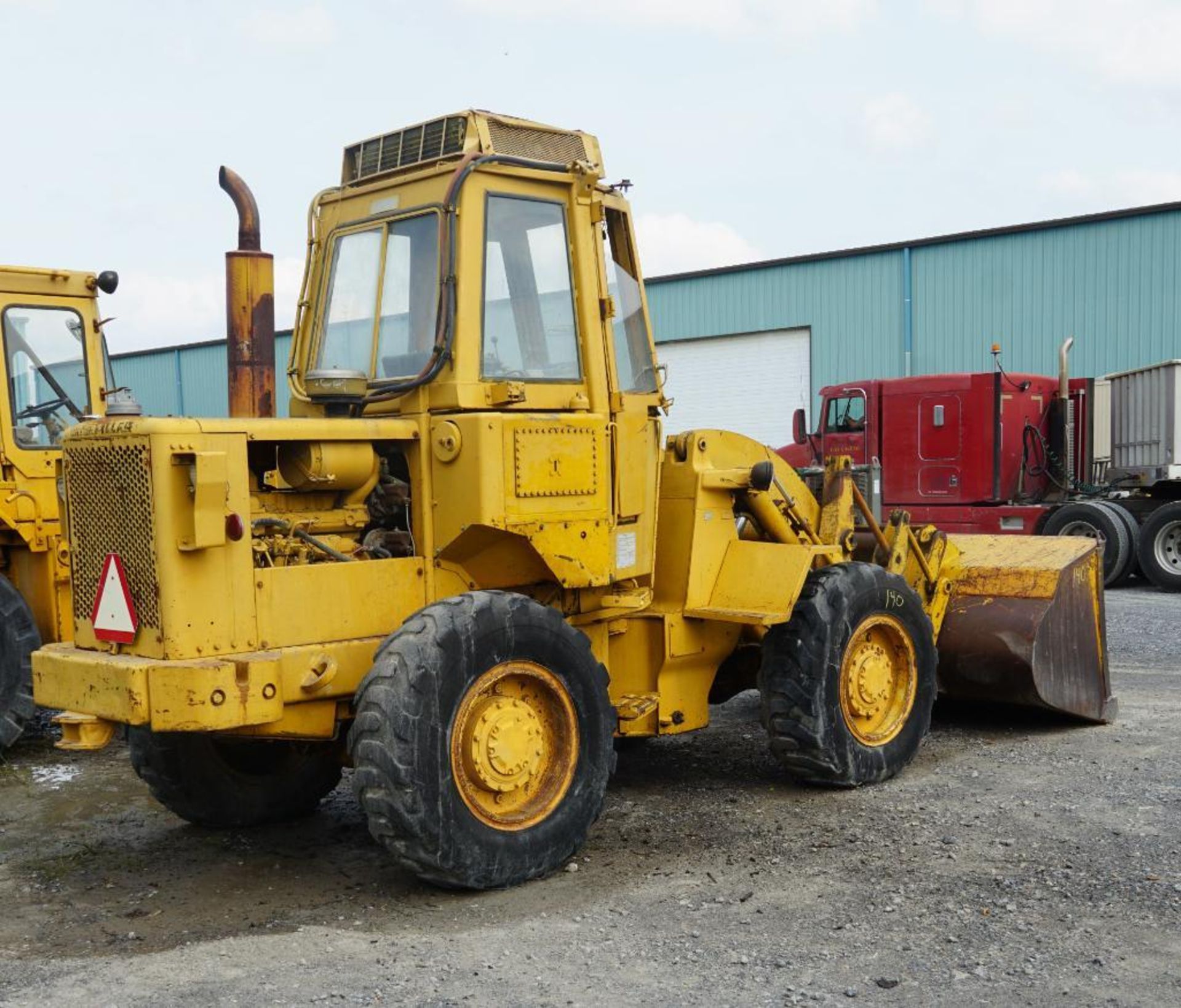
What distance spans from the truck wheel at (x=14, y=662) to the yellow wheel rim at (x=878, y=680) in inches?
178

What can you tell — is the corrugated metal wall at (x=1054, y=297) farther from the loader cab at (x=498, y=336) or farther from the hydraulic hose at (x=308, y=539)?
the hydraulic hose at (x=308, y=539)

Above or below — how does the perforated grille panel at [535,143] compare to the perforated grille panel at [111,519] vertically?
above

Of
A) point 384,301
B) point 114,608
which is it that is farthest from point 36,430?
point 114,608

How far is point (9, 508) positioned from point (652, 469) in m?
4.20

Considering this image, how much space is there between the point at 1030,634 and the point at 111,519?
4.98 m

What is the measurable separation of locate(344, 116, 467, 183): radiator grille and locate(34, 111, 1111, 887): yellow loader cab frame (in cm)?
2

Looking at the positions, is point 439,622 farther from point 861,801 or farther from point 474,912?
point 861,801

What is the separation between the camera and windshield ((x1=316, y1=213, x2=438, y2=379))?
569 cm

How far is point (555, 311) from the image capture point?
19.4 ft

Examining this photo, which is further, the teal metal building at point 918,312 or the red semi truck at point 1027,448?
the teal metal building at point 918,312

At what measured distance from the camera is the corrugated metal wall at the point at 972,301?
22.1 m

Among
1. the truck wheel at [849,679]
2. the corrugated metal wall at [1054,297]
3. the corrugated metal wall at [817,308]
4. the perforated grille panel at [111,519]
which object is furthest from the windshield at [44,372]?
the corrugated metal wall at [817,308]

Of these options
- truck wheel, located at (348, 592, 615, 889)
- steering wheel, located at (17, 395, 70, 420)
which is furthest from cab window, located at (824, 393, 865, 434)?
truck wheel, located at (348, 592, 615, 889)

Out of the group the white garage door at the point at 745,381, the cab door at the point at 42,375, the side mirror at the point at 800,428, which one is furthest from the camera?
the white garage door at the point at 745,381
